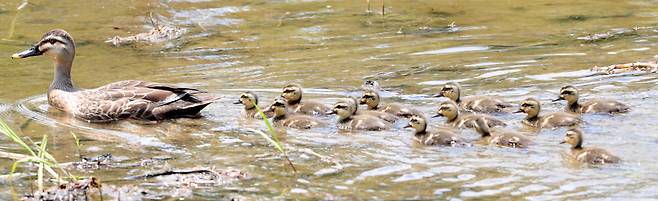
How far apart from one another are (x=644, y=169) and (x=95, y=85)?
4970mm

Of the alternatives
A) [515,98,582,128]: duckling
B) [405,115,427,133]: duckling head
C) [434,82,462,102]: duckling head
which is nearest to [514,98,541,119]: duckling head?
[515,98,582,128]: duckling

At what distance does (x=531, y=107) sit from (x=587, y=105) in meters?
0.47

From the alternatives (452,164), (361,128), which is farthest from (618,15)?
(452,164)

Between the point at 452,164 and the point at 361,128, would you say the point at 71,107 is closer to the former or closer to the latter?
the point at 361,128

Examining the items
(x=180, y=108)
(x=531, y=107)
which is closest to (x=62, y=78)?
(x=180, y=108)

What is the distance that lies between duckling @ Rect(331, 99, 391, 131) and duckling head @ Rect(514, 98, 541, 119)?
88cm

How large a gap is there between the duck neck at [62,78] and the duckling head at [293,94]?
1597 millimetres

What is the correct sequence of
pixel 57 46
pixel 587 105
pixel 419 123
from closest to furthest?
pixel 419 123 < pixel 587 105 < pixel 57 46

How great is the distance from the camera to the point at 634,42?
1130cm

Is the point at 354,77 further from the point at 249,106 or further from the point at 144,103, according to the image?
the point at 144,103

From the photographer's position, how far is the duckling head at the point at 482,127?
26.4ft

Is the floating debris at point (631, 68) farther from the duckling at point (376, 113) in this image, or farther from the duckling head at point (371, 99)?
the duckling at point (376, 113)

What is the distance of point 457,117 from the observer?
338 inches

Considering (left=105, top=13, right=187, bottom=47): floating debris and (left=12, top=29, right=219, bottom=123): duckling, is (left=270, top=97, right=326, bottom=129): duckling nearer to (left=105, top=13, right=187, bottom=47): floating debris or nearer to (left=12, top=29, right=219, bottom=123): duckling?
(left=12, top=29, right=219, bottom=123): duckling
